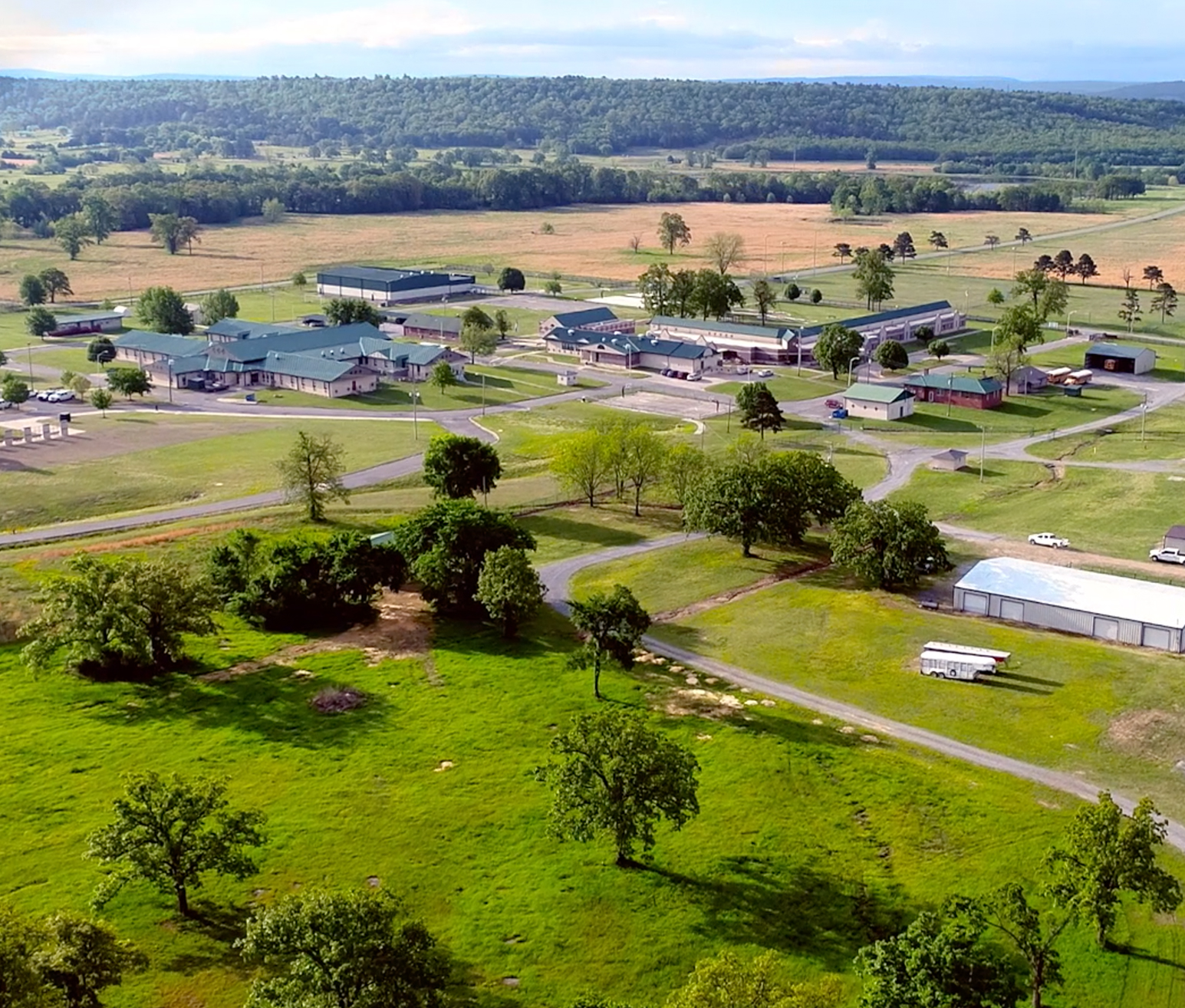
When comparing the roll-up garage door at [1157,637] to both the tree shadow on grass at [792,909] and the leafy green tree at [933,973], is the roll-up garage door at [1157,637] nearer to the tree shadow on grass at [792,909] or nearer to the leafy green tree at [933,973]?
the tree shadow on grass at [792,909]

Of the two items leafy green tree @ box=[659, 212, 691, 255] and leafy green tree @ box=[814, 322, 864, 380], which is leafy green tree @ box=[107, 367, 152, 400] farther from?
leafy green tree @ box=[659, 212, 691, 255]

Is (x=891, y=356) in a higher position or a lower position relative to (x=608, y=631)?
higher

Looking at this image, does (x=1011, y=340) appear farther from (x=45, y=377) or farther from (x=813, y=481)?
(x=45, y=377)

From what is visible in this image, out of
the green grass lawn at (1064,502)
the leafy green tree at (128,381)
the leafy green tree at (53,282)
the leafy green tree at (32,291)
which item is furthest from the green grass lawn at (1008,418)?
the leafy green tree at (53,282)

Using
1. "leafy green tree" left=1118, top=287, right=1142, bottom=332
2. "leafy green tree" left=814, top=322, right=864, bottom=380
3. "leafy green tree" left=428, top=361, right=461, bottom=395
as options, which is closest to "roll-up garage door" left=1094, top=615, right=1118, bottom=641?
"leafy green tree" left=814, top=322, right=864, bottom=380

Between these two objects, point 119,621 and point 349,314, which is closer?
point 119,621

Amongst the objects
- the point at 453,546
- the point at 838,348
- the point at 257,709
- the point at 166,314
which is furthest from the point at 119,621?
the point at 166,314

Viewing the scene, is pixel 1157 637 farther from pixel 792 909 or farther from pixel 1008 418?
pixel 1008 418
